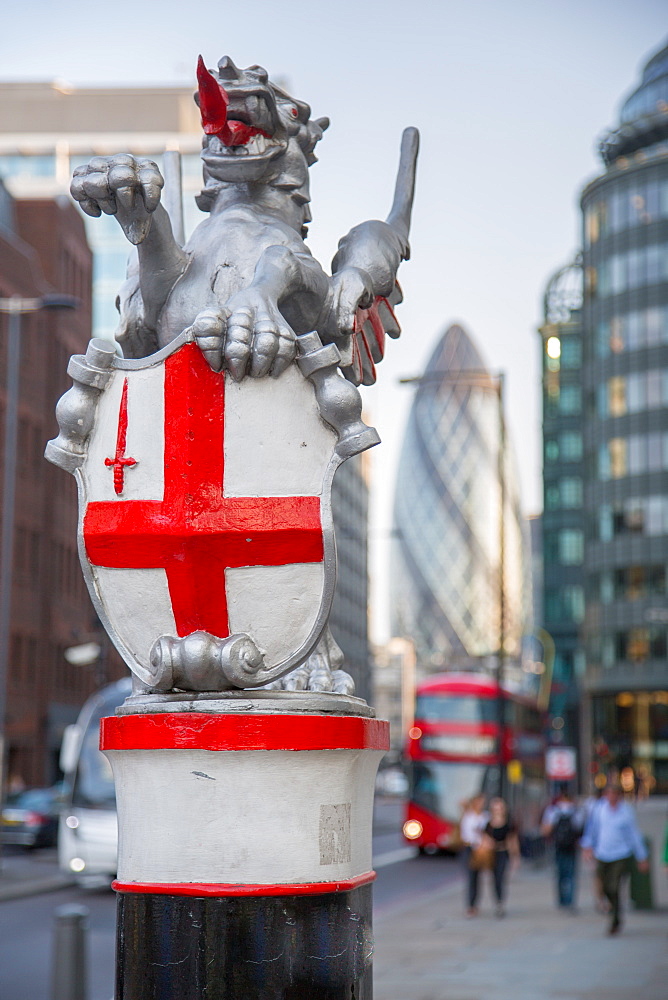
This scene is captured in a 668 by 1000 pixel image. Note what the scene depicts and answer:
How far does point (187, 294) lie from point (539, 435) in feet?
270

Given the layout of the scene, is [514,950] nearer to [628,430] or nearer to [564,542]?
[628,430]

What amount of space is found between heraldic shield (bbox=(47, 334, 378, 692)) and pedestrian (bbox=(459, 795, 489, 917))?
15.1 m

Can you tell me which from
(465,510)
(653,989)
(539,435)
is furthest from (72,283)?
(465,510)

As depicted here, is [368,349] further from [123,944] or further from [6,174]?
[6,174]

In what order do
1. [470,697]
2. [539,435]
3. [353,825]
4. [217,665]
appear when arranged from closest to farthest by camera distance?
[217,665] → [353,825] → [470,697] → [539,435]

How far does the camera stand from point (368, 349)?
358cm

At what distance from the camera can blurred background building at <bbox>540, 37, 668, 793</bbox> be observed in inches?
2488

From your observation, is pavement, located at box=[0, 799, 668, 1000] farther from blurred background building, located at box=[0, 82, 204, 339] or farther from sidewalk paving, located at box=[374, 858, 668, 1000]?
blurred background building, located at box=[0, 82, 204, 339]

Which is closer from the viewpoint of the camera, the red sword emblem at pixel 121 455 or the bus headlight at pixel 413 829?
the red sword emblem at pixel 121 455

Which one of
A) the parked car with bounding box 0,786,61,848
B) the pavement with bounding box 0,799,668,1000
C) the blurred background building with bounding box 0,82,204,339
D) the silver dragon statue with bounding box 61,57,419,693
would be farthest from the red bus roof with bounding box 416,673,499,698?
the blurred background building with bounding box 0,82,204,339

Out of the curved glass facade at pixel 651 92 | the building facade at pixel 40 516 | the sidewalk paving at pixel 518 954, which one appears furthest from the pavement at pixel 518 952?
the curved glass facade at pixel 651 92

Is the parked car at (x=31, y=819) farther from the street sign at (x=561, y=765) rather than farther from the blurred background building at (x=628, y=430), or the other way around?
the blurred background building at (x=628, y=430)

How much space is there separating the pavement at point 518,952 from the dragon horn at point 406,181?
7535 millimetres

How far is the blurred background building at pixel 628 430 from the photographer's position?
207ft
